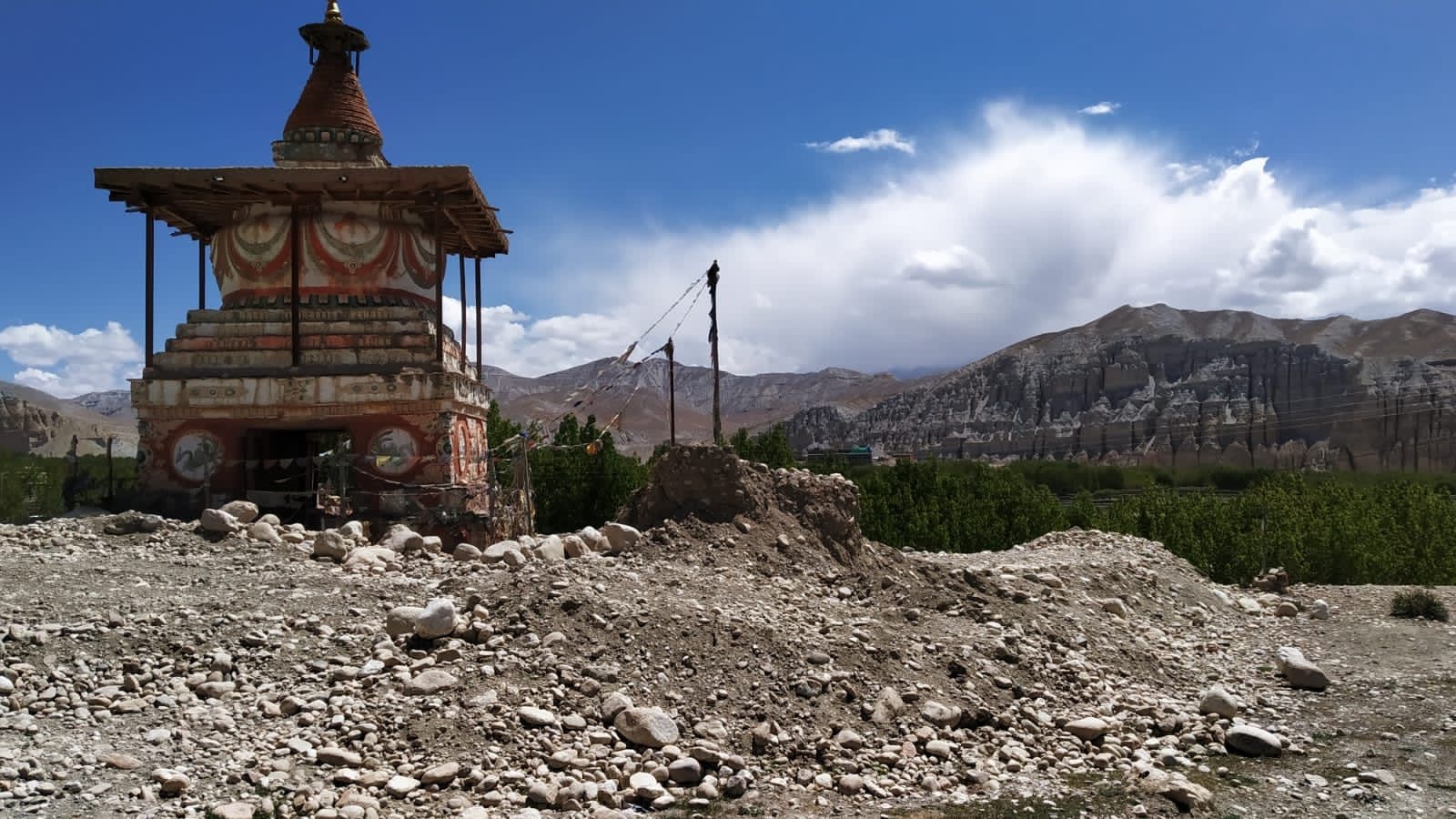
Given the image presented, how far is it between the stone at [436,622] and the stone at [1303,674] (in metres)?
8.98

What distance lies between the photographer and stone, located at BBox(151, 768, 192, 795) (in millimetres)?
6539

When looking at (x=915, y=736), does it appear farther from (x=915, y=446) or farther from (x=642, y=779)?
(x=915, y=446)

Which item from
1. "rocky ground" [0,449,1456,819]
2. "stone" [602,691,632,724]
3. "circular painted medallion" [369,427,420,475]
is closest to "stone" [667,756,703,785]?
"rocky ground" [0,449,1456,819]

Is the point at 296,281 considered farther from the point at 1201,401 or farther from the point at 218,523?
the point at 1201,401

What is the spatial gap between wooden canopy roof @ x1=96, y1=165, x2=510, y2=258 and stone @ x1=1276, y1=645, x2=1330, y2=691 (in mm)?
14015

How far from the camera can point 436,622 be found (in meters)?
8.84

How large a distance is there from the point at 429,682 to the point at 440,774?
4.20 feet

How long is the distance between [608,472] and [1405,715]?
1636cm

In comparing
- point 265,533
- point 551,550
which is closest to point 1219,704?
point 551,550

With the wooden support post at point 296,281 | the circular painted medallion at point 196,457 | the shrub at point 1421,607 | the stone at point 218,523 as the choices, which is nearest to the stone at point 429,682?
the stone at point 218,523

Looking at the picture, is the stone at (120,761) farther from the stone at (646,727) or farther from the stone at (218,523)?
the stone at (218,523)

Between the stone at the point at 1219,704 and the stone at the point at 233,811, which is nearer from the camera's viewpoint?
the stone at the point at 233,811

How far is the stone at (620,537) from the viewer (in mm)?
11875

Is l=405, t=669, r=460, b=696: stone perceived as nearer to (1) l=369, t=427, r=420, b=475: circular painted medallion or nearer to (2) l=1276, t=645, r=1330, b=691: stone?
(1) l=369, t=427, r=420, b=475: circular painted medallion
